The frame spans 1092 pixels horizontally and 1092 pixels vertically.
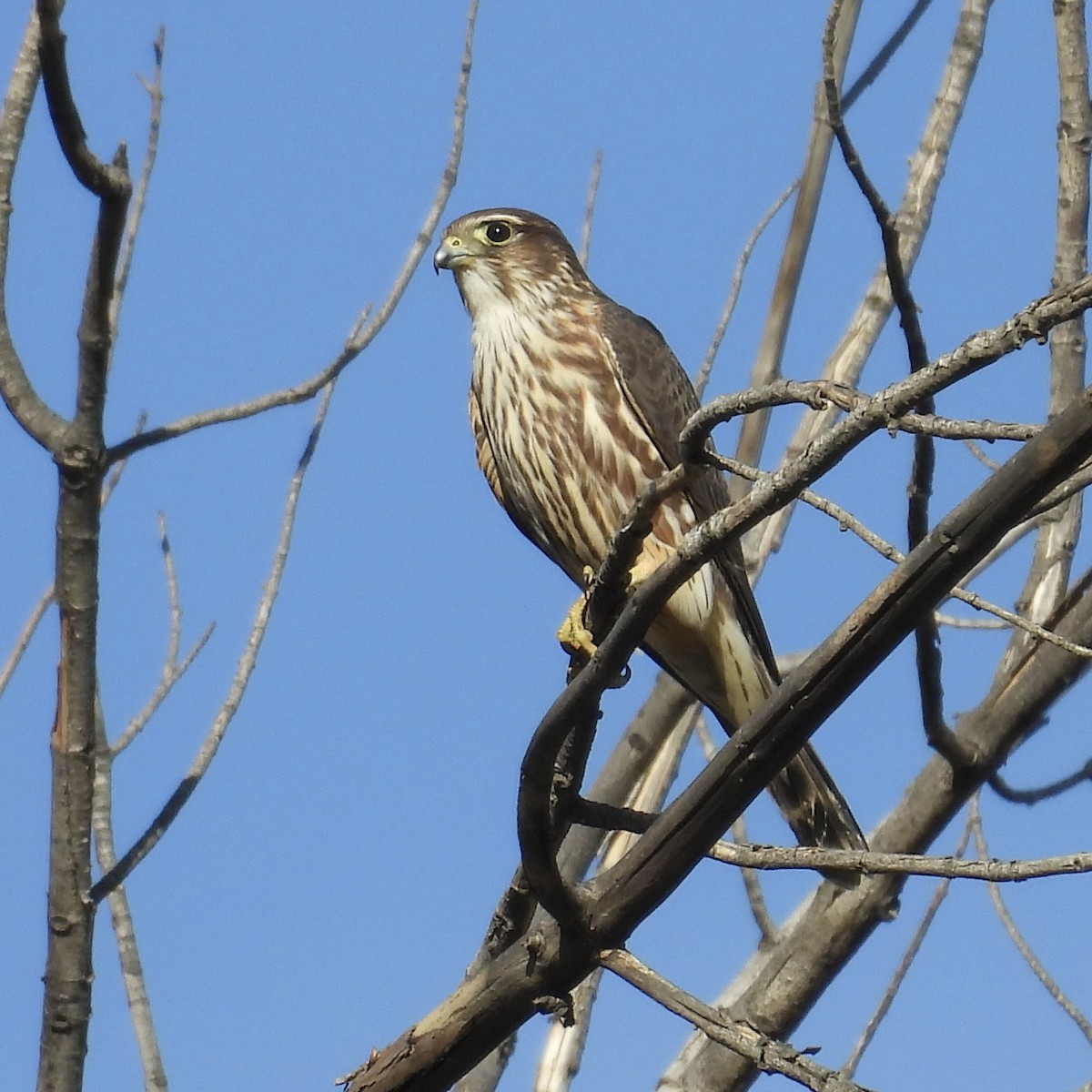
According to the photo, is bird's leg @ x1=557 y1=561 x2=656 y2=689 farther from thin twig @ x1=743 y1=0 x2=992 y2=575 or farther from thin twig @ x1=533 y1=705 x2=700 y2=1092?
thin twig @ x1=743 y1=0 x2=992 y2=575

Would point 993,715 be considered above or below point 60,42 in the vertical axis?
below

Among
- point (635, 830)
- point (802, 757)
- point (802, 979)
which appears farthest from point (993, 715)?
point (635, 830)

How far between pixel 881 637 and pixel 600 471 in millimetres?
2070

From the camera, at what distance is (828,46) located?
2.85 meters

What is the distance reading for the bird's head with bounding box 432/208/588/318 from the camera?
4.62m

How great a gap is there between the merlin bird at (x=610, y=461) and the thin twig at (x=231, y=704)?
0.54 m

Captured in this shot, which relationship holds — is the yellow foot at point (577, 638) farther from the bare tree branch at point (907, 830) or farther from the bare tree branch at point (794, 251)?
the bare tree branch at point (794, 251)

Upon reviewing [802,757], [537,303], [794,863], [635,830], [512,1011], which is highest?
[537,303]

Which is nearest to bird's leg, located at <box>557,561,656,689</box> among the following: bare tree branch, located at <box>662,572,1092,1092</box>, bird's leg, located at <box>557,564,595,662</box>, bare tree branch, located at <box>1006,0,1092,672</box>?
bird's leg, located at <box>557,564,595,662</box>

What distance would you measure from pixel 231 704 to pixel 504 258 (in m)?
1.79

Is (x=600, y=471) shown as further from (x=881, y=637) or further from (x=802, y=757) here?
(x=881, y=637)

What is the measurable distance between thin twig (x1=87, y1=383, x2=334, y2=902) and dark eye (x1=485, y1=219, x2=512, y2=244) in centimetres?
100

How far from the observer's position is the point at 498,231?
4.84 m

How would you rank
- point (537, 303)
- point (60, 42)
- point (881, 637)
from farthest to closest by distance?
point (537, 303)
point (60, 42)
point (881, 637)
